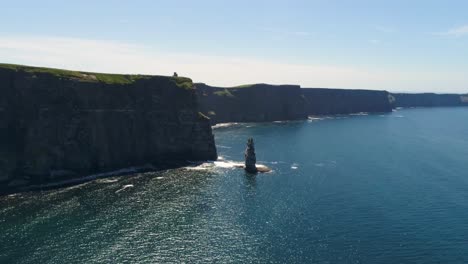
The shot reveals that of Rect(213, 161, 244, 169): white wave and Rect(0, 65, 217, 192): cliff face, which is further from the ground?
Rect(0, 65, 217, 192): cliff face

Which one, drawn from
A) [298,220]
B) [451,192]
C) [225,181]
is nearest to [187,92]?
[225,181]

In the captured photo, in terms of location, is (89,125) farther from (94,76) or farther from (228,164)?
(228,164)

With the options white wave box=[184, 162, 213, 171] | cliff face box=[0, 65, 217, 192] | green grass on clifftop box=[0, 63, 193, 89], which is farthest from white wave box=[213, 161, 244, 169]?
green grass on clifftop box=[0, 63, 193, 89]

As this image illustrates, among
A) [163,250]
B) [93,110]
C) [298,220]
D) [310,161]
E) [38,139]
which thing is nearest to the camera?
[163,250]

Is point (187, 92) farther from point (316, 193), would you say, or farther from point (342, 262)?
point (342, 262)

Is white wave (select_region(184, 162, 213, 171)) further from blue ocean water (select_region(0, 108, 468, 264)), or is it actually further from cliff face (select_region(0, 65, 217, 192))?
cliff face (select_region(0, 65, 217, 192))

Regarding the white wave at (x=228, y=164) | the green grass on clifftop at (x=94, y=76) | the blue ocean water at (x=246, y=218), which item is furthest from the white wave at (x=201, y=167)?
the green grass on clifftop at (x=94, y=76)

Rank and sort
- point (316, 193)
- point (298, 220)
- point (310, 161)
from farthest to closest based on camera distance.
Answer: point (310, 161) → point (316, 193) → point (298, 220)

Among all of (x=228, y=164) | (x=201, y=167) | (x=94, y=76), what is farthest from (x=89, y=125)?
(x=228, y=164)
